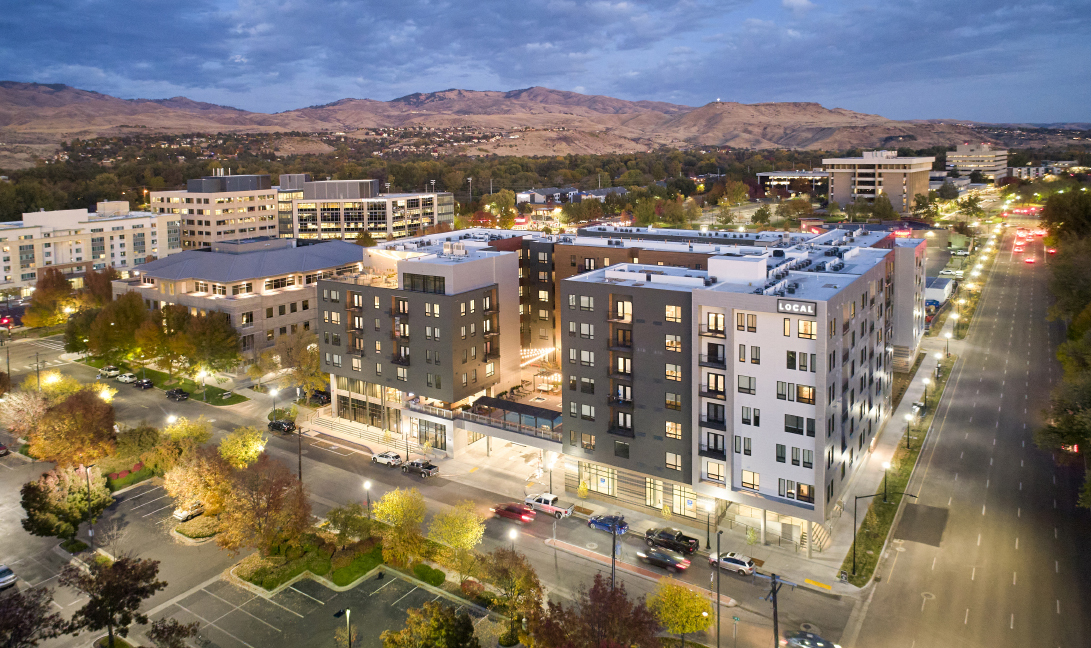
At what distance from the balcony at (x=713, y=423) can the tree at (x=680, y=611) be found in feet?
A: 41.9

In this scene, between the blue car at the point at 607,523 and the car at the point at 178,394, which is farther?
the car at the point at 178,394

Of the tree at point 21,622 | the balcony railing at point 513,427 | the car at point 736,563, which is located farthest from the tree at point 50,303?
the car at point 736,563

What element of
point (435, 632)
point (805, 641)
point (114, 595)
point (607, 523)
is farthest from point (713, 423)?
point (114, 595)

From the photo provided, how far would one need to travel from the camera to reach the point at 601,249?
72312 millimetres

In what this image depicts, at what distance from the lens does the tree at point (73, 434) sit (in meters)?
55.7

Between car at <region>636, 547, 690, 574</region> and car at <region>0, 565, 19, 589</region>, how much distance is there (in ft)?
121

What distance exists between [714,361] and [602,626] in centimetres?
1988

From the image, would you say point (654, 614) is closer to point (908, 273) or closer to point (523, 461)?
point (523, 461)

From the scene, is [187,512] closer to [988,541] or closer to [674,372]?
[674,372]

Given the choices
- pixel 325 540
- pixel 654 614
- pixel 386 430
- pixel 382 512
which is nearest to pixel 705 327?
pixel 654 614

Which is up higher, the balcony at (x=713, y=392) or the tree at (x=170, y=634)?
the balcony at (x=713, y=392)

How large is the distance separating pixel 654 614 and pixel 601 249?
139 ft

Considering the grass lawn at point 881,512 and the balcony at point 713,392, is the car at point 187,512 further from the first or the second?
the grass lawn at point 881,512

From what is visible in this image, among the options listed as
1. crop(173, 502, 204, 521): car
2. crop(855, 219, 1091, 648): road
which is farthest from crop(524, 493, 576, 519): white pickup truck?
crop(173, 502, 204, 521): car
